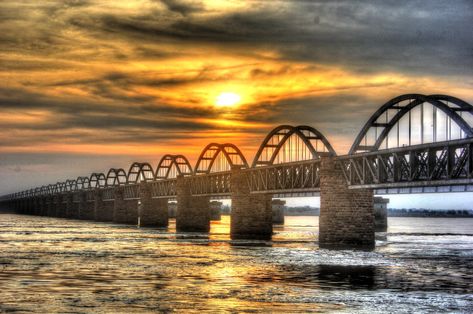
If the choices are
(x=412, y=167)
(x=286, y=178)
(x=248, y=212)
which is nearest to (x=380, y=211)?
(x=248, y=212)

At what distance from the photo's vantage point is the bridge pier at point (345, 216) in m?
61.1

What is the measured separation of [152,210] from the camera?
13550 centimetres

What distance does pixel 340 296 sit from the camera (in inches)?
1047

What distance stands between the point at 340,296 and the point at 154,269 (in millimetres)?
12818

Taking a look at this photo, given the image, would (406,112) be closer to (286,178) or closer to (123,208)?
(286,178)

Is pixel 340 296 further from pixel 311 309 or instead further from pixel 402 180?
pixel 402 180

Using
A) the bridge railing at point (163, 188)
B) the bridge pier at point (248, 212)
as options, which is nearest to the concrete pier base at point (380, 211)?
the bridge railing at point (163, 188)

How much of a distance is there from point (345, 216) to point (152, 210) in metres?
78.0

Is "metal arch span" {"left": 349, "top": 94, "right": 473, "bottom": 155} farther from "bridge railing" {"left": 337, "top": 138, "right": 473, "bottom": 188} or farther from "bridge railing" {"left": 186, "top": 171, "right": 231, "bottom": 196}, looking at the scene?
"bridge railing" {"left": 186, "top": 171, "right": 231, "bottom": 196}

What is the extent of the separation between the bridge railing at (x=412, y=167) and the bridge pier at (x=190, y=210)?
46.6 m

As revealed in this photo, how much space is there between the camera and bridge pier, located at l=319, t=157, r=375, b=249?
61.1 meters

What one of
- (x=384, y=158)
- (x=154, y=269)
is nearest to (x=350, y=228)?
(x=384, y=158)

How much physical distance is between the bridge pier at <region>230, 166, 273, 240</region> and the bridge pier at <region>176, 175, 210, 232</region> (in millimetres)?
18776

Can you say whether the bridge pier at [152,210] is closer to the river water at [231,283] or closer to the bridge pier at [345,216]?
the bridge pier at [345,216]
